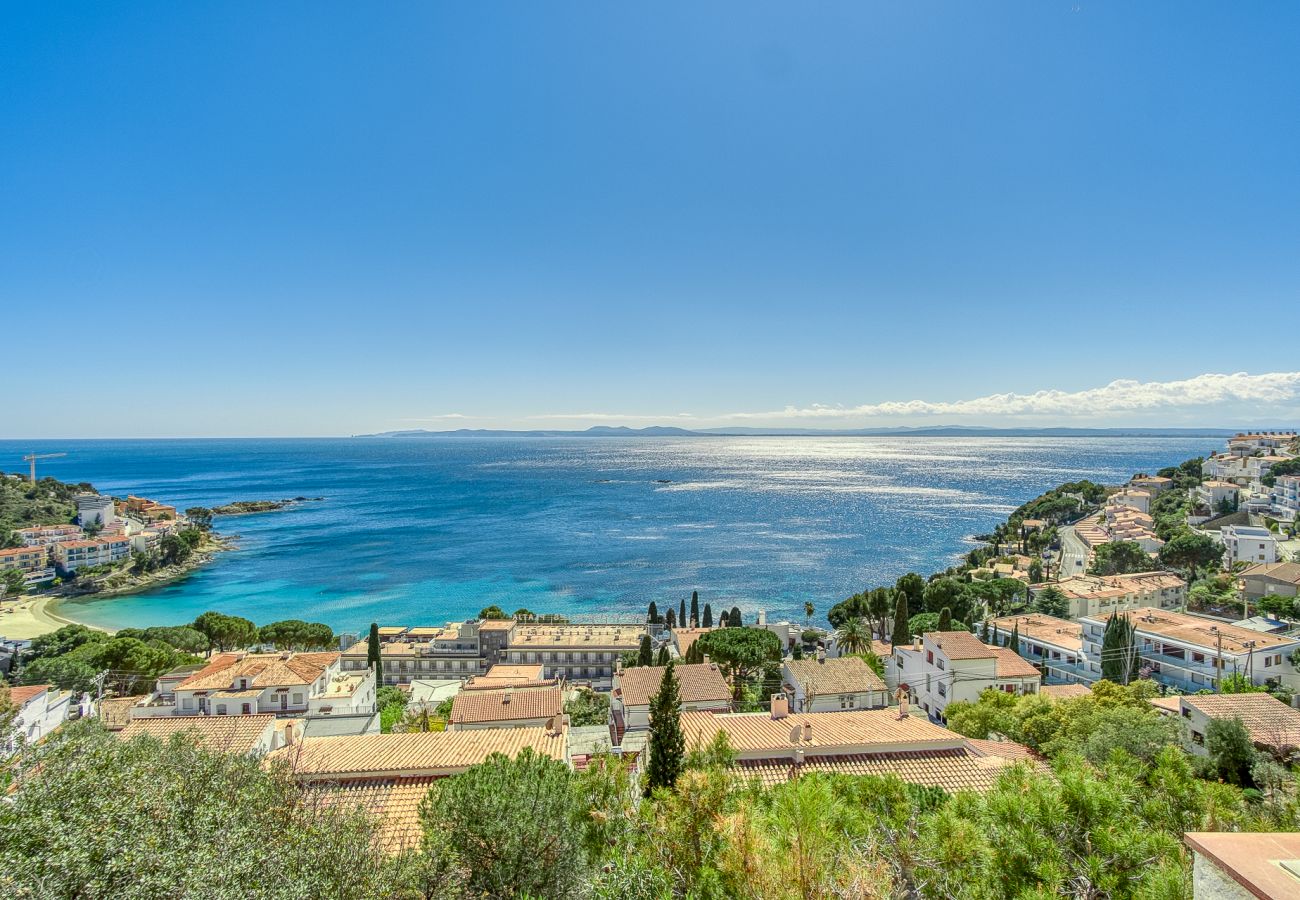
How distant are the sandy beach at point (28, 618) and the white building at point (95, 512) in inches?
1433

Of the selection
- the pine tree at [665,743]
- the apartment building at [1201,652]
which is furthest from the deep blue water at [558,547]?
the pine tree at [665,743]

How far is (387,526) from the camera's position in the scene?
334ft

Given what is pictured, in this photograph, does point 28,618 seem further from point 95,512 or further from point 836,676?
point 836,676

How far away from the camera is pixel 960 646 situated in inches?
1174

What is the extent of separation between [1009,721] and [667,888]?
19.6 m

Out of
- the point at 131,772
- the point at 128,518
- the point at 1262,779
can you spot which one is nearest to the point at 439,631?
the point at 131,772

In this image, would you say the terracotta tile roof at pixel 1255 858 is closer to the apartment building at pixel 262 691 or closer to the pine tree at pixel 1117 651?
the apartment building at pixel 262 691

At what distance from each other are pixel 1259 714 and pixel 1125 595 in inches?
1394

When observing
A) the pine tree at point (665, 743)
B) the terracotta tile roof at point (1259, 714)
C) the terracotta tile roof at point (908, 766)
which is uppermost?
the pine tree at point (665, 743)

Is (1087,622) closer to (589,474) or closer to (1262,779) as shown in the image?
(1262,779)

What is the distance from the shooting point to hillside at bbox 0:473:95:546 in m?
92.5

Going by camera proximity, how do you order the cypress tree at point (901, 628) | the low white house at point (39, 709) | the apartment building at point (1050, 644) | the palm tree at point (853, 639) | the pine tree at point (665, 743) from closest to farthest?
1. the pine tree at point (665, 743)
2. the low white house at point (39, 709)
3. the apartment building at point (1050, 644)
4. the cypress tree at point (901, 628)
5. the palm tree at point (853, 639)

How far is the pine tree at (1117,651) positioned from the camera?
3425 centimetres

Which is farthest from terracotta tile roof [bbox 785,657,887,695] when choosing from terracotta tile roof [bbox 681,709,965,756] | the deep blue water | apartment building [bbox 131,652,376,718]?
the deep blue water
